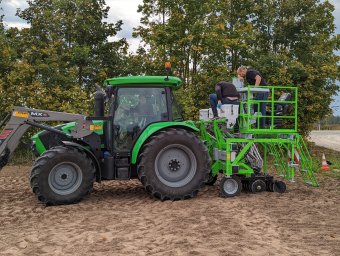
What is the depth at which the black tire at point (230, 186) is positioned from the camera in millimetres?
8703

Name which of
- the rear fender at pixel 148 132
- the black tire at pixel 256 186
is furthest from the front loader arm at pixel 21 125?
the black tire at pixel 256 186

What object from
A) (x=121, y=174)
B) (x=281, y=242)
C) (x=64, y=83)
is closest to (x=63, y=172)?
(x=121, y=174)

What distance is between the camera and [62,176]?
26.4 feet

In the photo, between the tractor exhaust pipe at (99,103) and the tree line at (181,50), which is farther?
the tree line at (181,50)

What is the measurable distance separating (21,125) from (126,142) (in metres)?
1.93

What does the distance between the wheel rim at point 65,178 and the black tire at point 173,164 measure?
112 centimetres

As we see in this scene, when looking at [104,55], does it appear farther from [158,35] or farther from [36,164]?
[36,164]

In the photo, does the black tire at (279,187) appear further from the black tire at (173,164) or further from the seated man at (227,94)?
the seated man at (227,94)

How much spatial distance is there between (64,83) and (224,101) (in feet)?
33.4

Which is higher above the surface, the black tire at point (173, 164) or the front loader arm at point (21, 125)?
the front loader arm at point (21, 125)

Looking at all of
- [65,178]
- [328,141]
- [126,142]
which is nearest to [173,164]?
[126,142]

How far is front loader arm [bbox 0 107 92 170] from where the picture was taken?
8219mm

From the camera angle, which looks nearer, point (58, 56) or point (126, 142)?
point (126, 142)

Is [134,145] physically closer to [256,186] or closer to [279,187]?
[256,186]
